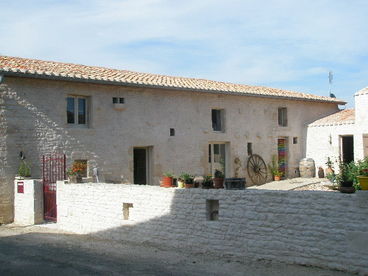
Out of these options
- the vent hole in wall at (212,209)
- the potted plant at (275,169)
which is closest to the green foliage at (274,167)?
the potted plant at (275,169)

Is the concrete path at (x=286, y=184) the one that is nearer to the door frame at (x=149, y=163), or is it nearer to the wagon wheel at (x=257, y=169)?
the wagon wheel at (x=257, y=169)

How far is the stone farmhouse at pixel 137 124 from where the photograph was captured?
39.2ft

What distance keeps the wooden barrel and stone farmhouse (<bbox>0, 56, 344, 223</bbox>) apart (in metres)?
0.38

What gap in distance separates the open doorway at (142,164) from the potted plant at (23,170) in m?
4.09

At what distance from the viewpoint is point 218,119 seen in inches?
681

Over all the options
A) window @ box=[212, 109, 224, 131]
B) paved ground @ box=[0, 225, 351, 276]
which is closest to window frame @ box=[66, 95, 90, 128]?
paved ground @ box=[0, 225, 351, 276]

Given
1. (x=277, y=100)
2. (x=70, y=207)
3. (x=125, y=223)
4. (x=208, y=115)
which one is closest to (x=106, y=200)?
(x=125, y=223)

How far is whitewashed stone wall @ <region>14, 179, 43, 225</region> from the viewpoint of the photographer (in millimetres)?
11195

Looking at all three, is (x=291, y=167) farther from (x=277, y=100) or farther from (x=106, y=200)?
(x=106, y=200)

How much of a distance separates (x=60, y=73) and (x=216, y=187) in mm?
6518

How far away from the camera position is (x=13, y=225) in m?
11.4

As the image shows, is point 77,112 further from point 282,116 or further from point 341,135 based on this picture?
point 341,135

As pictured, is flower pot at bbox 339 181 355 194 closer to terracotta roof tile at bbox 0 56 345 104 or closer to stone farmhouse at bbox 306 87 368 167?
terracotta roof tile at bbox 0 56 345 104

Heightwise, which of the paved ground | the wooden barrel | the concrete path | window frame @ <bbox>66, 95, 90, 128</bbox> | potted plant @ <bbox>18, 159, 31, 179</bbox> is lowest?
the paved ground
